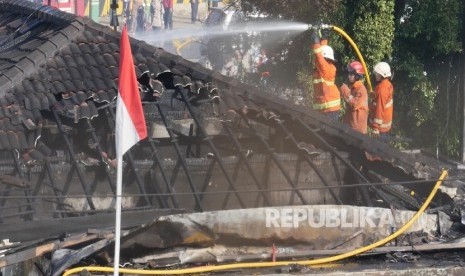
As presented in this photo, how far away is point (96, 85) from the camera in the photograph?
12.0 metres

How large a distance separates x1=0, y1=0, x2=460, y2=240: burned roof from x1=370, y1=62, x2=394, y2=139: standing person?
3447mm

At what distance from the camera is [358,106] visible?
15.8m

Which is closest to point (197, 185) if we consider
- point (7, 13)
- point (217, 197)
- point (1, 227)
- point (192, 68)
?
point (217, 197)

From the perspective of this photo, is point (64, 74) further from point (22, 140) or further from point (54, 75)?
point (22, 140)

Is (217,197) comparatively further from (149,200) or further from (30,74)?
(30,74)

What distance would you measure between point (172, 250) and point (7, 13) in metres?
8.58

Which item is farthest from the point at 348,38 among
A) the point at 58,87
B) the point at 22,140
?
the point at 22,140

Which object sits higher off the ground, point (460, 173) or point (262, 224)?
point (262, 224)

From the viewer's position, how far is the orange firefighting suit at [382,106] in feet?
52.9

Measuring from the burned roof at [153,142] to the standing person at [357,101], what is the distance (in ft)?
9.92

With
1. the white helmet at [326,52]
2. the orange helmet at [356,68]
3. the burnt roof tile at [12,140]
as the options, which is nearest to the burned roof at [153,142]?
the burnt roof tile at [12,140]

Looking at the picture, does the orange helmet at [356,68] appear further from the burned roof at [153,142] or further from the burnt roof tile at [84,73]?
the burnt roof tile at [84,73]

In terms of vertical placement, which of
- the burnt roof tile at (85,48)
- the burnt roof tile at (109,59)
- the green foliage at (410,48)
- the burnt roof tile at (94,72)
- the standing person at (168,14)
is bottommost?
the standing person at (168,14)

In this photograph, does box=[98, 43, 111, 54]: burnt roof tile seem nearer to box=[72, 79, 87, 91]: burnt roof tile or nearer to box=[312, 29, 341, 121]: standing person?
box=[72, 79, 87, 91]: burnt roof tile
